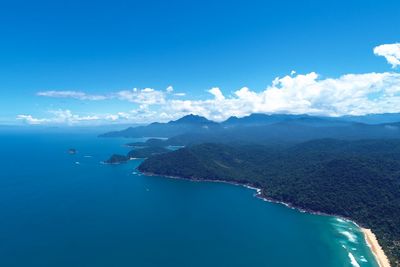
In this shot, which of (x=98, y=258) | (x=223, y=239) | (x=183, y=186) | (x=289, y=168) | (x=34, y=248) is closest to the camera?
(x=98, y=258)

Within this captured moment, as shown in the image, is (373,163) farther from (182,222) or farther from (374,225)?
(182,222)

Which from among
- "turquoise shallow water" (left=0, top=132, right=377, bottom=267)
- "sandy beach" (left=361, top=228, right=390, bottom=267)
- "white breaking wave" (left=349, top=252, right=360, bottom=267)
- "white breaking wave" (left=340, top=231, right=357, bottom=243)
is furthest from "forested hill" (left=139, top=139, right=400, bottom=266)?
"white breaking wave" (left=349, top=252, right=360, bottom=267)

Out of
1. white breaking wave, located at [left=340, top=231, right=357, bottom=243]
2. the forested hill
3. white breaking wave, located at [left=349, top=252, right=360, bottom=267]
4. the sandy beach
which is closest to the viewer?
white breaking wave, located at [left=349, top=252, right=360, bottom=267]

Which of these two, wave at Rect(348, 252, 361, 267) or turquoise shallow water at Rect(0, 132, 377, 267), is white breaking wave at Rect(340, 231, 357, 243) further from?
wave at Rect(348, 252, 361, 267)

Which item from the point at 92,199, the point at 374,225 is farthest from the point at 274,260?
the point at 92,199

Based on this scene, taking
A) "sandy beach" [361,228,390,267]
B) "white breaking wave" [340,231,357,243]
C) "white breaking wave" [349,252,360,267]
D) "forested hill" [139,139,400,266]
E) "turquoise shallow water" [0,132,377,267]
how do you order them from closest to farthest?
"white breaking wave" [349,252,360,267] → "sandy beach" [361,228,390,267] → "turquoise shallow water" [0,132,377,267] → "white breaking wave" [340,231,357,243] → "forested hill" [139,139,400,266]
